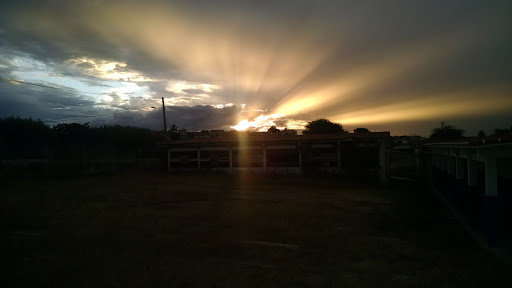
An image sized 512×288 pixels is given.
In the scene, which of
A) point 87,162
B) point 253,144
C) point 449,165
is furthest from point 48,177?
point 449,165

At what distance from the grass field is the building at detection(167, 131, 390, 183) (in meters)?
9.76

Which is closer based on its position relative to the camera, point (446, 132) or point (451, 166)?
point (451, 166)

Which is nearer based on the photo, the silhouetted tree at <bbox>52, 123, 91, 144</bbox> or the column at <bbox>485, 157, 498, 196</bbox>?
the column at <bbox>485, 157, 498, 196</bbox>

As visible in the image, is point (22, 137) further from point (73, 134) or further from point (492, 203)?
point (492, 203)

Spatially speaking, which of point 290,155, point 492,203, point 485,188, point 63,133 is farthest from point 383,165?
point 63,133

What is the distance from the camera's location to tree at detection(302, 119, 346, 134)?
49644 mm

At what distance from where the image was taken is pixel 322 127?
51656 mm

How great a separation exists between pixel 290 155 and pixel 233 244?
2216 centimetres

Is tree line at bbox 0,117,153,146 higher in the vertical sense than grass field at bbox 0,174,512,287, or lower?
higher

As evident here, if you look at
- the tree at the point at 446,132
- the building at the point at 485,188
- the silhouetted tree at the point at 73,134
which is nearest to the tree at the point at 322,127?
the tree at the point at 446,132

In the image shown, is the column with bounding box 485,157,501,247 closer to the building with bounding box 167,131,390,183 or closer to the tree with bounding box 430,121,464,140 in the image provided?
the building with bounding box 167,131,390,183

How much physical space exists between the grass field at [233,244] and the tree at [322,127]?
34314mm

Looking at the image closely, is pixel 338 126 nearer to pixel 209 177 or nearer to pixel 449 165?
pixel 209 177

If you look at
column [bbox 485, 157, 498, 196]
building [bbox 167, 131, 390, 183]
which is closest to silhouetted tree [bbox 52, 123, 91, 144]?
building [bbox 167, 131, 390, 183]
